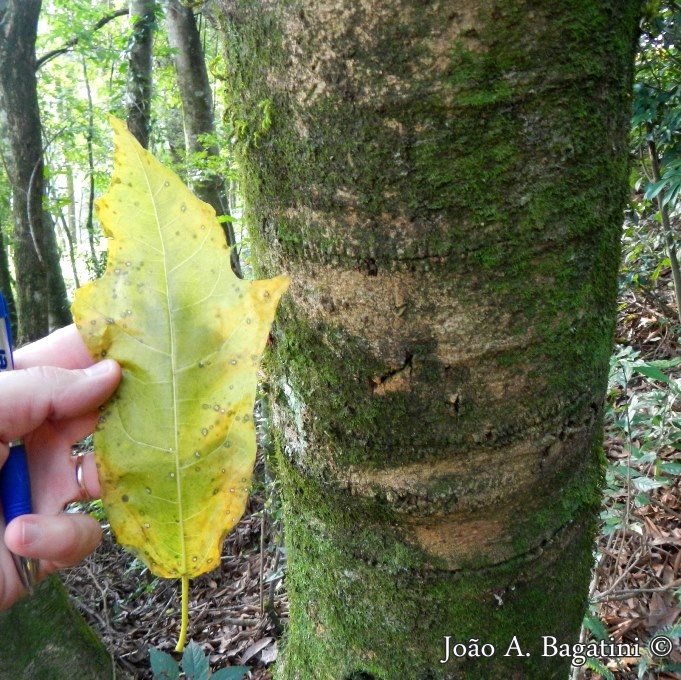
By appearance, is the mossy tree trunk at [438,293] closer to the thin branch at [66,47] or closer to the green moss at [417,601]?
the green moss at [417,601]

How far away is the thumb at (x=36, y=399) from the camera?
2.99 feet

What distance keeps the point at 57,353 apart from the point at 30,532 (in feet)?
1.31

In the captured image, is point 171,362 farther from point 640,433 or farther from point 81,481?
point 640,433

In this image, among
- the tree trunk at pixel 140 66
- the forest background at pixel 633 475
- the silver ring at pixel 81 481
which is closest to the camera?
the silver ring at pixel 81 481

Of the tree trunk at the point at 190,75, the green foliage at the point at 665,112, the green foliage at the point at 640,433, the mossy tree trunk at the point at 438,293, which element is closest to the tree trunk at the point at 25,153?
the tree trunk at the point at 190,75

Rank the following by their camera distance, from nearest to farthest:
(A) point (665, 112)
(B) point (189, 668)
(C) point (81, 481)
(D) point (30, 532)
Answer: (D) point (30, 532) → (C) point (81, 481) → (B) point (189, 668) → (A) point (665, 112)

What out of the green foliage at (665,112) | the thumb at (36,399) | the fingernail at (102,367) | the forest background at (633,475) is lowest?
the forest background at (633,475)

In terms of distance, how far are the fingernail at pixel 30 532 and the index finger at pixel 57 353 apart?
0.36 m

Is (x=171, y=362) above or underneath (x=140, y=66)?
underneath

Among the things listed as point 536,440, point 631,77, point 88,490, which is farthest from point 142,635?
point 631,77

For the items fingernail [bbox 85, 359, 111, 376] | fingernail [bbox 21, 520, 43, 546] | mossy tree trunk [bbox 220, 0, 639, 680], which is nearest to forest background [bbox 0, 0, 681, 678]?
mossy tree trunk [bbox 220, 0, 639, 680]

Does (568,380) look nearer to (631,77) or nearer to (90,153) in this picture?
(631,77)

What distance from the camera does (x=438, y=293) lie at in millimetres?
754

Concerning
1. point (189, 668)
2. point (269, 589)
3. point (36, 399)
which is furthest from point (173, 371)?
point (269, 589)
